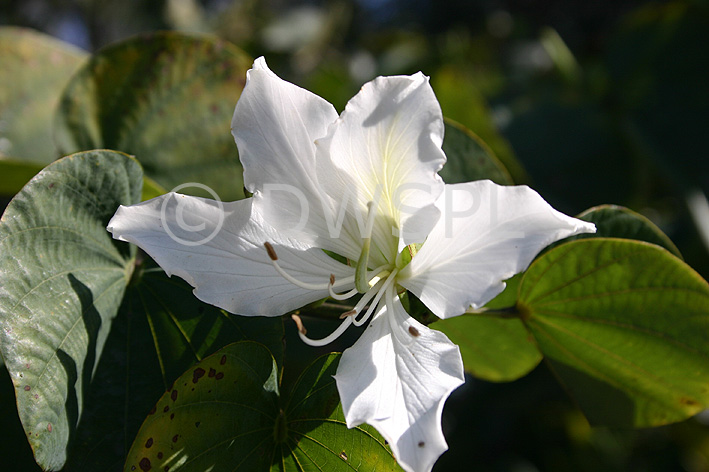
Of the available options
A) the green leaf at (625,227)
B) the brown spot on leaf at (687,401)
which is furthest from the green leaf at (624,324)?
the green leaf at (625,227)

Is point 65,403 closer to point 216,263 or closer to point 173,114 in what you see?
point 216,263

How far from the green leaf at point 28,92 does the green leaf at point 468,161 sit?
0.83 metres

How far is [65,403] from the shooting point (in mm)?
665

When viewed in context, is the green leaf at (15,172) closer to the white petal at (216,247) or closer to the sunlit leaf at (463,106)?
the white petal at (216,247)

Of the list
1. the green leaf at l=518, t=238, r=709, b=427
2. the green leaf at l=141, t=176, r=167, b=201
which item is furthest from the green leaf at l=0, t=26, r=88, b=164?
the green leaf at l=518, t=238, r=709, b=427

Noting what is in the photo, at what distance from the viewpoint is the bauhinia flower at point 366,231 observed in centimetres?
62

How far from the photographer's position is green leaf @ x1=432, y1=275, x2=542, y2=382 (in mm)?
935

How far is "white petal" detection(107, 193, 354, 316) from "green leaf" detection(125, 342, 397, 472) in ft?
0.21

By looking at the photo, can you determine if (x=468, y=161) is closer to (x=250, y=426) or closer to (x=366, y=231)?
(x=366, y=231)

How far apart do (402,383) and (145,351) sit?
349 mm

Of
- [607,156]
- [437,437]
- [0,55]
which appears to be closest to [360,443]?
[437,437]

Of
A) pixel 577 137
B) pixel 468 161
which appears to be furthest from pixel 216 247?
pixel 577 137

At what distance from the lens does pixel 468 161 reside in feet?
3.12

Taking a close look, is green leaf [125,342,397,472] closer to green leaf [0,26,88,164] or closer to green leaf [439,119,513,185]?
green leaf [439,119,513,185]
